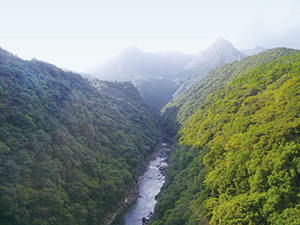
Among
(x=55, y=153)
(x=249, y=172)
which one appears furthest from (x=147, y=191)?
(x=249, y=172)

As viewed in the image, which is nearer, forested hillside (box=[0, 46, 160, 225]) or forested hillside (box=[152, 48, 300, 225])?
forested hillside (box=[152, 48, 300, 225])

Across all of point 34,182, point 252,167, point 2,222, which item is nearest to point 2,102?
point 34,182


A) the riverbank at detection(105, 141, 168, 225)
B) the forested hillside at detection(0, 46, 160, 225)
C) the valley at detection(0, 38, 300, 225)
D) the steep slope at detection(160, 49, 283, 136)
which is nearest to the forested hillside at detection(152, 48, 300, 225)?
the valley at detection(0, 38, 300, 225)

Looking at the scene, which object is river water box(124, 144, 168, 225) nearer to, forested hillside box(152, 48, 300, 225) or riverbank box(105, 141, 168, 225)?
riverbank box(105, 141, 168, 225)

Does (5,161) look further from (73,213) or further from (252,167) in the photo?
(252,167)

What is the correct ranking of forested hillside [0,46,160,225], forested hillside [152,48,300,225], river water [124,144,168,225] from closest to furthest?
forested hillside [152,48,300,225], forested hillside [0,46,160,225], river water [124,144,168,225]

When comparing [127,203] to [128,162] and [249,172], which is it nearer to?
[128,162]
